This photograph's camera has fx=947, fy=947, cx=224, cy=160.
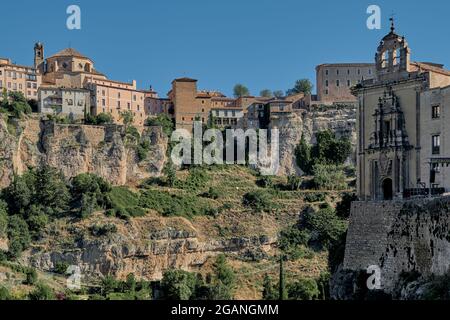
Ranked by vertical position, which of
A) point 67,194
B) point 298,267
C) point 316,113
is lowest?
point 298,267

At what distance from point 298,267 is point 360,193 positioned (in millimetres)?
32432

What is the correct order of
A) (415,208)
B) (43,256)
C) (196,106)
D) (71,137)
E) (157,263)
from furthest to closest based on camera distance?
(196,106) < (71,137) < (157,263) < (43,256) < (415,208)

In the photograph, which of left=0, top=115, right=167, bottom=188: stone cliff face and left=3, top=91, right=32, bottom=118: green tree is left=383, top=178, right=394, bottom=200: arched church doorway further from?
left=3, top=91, right=32, bottom=118: green tree

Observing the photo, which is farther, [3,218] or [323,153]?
[323,153]

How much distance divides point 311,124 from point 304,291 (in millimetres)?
46397

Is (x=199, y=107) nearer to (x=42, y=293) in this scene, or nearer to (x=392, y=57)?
(x=42, y=293)

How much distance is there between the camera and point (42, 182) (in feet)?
264

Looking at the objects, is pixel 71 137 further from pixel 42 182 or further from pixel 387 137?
pixel 387 137

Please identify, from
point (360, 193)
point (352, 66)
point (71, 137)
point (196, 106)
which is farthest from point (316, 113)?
point (360, 193)

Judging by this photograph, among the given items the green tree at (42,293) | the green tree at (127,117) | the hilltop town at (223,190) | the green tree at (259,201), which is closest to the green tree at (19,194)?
the hilltop town at (223,190)

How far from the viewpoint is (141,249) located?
78125 millimetres

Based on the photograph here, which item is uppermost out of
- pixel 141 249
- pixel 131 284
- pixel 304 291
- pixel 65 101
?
pixel 65 101

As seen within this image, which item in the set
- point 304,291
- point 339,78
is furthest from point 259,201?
point 304,291

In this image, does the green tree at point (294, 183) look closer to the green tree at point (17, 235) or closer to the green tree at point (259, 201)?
the green tree at point (259, 201)
